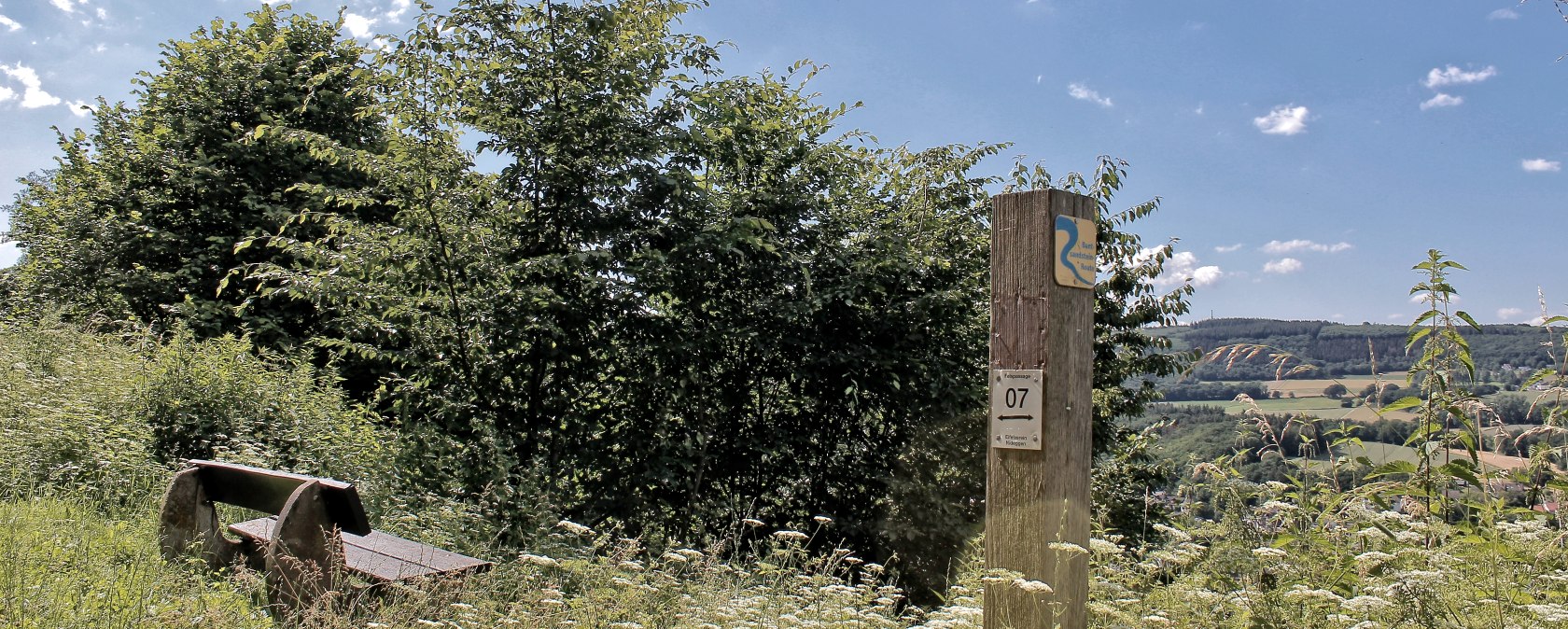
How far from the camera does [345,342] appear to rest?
766 cm

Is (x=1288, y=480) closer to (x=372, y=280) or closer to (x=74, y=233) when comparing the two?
(x=372, y=280)

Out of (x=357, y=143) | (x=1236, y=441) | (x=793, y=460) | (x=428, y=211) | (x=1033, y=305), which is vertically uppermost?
(x=357, y=143)

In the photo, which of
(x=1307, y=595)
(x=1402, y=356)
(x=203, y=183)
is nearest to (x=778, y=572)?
(x=1307, y=595)

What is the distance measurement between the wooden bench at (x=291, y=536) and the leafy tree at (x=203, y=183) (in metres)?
8.43

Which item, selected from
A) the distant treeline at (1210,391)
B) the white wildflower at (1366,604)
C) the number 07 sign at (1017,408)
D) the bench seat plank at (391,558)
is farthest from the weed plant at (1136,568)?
the number 07 sign at (1017,408)

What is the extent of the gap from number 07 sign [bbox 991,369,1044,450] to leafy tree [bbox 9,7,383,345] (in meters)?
11.9

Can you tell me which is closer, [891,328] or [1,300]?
[891,328]

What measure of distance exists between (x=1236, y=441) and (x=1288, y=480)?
1.34 feet

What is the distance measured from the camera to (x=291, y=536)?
13.5 feet

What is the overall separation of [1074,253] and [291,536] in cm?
371

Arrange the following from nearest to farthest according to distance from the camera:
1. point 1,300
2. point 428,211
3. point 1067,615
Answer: point 1067,615
point 428,211
point 1,300

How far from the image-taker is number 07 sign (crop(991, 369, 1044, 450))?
338 cm

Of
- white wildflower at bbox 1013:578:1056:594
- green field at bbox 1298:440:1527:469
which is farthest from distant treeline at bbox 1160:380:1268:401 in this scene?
white wildflower at bbox 1013:578:1056:594

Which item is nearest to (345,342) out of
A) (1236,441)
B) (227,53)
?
(1236,441)
